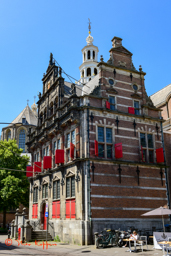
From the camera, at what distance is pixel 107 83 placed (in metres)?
22.5

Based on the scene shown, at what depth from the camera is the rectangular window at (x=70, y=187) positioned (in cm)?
2042

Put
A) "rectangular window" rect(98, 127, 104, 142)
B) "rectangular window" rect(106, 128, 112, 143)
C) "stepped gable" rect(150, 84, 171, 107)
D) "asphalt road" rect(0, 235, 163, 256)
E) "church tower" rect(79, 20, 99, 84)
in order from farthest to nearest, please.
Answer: "church tower" rect(79, 20, 99, 84) → "stepped gable" rect(150, 84, 171, 107) → "rectangular window" rect(106, 128, 112, 143) → "rectangular window" rect(98, 127, 104, 142) → "asphalt road" rect(0, 235, 163, 256)

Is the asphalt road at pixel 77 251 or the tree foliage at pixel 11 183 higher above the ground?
the tree foliage at pixel 11 183

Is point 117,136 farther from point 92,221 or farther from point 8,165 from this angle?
point 8,165

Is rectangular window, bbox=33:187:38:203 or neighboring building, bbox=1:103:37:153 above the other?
neighboring building, bbox=1:103:37:153

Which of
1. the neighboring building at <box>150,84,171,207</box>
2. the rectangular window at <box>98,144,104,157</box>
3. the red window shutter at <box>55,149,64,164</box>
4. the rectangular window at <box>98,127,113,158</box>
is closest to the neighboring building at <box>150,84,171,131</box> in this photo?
the neighboring building at <box>150,84,171,207</box>

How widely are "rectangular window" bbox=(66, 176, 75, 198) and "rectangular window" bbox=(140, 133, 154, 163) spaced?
628 cm

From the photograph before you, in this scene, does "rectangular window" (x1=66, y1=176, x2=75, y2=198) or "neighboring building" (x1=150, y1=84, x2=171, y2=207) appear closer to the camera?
"rectangular window" (x1=66, y1=176, x2=75, y2=198)

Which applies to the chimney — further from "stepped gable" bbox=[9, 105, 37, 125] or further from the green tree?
"stepped gable" bbox=[9, 105, 37, 125]

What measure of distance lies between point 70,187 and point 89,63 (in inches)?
1065

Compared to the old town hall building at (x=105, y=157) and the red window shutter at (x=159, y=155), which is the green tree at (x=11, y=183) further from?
the red window shutter at (x=159, y=155)

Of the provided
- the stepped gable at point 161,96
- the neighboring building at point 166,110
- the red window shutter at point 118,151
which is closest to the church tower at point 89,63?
the neighboring building at point 166,110

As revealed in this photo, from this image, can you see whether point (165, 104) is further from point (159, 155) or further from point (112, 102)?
point (112, 102)

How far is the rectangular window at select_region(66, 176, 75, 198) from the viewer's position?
20.4 meters
